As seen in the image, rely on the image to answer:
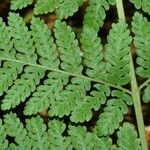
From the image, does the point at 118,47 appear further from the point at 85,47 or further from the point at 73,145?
the point at 73,145

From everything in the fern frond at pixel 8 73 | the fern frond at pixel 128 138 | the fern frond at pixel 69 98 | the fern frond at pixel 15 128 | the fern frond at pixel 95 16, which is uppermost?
the fern frond at pixel 95 16

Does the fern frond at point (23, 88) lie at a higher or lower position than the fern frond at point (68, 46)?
lower

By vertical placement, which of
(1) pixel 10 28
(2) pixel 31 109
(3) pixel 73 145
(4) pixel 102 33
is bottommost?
(3) pixel 73 145

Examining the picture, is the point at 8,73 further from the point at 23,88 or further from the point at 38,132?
the point at 38,132

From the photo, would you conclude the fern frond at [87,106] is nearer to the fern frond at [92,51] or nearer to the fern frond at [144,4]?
the fern frond at [92,51]

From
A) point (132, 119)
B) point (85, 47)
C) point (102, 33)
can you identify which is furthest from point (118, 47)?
point (102, 33)

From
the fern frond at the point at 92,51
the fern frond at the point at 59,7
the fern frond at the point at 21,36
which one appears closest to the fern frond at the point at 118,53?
the fern frond at the point at 92,51
